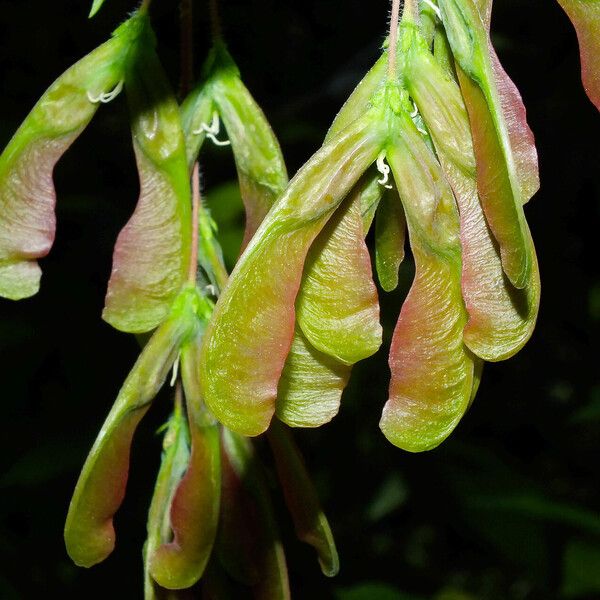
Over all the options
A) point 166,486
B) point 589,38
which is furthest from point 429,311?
point 166,486

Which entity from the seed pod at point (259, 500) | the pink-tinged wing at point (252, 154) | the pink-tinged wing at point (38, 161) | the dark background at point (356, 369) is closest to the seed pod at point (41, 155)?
the pink-tinged wing at point (38, 161)

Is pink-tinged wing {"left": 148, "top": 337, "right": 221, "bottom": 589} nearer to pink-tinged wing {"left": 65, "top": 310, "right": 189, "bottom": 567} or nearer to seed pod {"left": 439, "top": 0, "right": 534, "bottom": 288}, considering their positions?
pink-tinged wing {"left": 65, "top": 310, "right": 189, "bottom": 567}

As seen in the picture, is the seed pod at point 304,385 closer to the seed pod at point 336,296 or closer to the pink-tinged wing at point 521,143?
the seed pod at point 336,296

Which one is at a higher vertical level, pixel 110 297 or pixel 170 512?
pixel 110 297

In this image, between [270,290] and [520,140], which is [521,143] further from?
[270,290]

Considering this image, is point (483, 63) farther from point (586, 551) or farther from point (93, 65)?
point (586, 551)

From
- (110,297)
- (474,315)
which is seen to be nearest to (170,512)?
(110,297)
